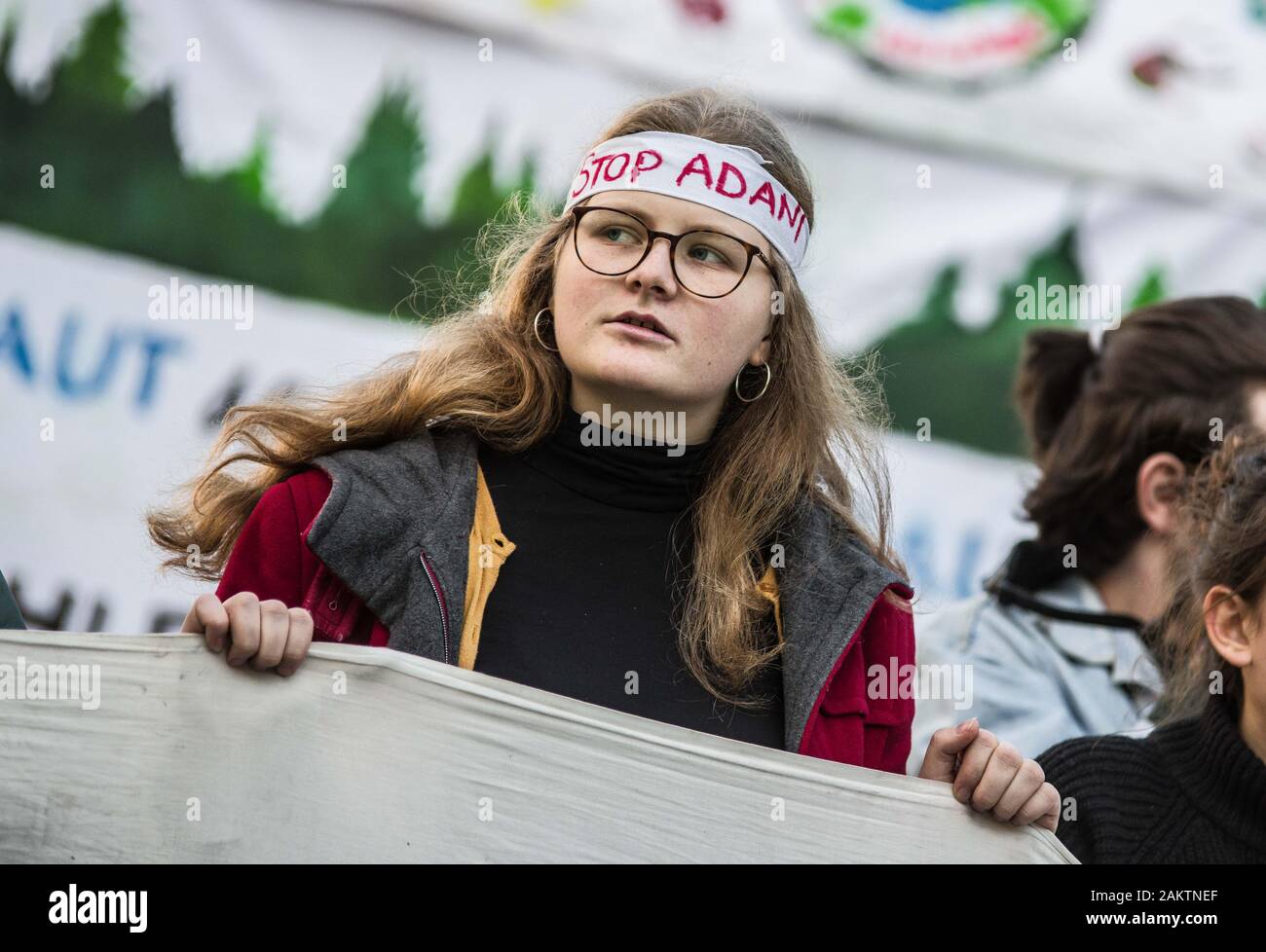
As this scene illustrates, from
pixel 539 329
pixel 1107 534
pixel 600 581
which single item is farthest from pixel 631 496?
pixel 1107 534

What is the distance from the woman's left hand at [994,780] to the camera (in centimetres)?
185

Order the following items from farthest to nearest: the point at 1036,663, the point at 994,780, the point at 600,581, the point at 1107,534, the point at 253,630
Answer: the point at 1107,534 → the point at 1036,663 → the point at 600,581 → the point at 994,780 → the point at 253,630

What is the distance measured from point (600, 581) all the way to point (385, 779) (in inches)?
17.3

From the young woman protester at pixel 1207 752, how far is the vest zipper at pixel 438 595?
3.08 ft

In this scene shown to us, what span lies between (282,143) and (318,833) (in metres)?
2.39

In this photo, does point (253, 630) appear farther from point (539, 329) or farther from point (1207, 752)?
point (1207, 752)

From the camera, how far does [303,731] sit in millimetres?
1717

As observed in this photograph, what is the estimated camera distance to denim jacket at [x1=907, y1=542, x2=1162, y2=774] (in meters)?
3.00

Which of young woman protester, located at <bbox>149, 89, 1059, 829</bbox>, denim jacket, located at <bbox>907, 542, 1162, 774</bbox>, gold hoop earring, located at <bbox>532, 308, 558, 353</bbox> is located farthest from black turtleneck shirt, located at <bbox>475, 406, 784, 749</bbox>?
denim jacket, located at <bbox>907, 542, 1162, 774</bbox>

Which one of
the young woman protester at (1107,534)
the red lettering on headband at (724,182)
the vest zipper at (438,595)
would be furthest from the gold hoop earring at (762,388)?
the young woman protester at (1107,534)

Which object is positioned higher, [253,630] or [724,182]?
[724,182]

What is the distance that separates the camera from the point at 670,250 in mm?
2105

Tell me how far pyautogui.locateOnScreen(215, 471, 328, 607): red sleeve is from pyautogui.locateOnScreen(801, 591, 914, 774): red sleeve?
625 millimetres

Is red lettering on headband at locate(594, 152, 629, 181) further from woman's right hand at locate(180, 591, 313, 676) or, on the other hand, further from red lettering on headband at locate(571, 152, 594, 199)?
woman's right hand at locate(180, 591, 313, 676)
